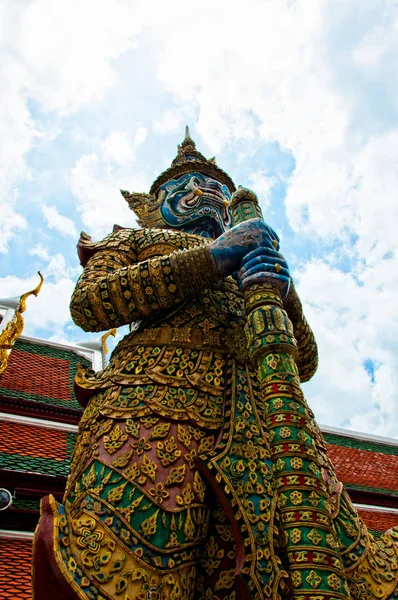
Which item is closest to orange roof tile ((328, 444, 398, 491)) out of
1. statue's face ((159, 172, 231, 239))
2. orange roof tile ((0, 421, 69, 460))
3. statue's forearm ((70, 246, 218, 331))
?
orange roof tile ((0, 421, 69, 460))

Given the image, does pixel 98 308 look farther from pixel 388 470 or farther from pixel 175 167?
pixel 388 470

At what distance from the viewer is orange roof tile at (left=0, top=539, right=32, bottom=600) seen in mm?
3041

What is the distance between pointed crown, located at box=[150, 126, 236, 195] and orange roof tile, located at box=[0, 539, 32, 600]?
2971 mm

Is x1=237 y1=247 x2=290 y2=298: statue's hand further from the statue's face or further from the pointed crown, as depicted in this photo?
the pointed crown

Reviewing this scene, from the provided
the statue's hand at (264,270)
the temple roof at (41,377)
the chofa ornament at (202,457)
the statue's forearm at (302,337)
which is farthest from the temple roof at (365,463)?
the statue's hand at (264,270)

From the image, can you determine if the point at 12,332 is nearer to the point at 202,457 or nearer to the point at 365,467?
the point at 202,457

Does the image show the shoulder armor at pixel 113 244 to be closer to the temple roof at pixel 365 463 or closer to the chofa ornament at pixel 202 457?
the chofa ornament at pixel 202 457

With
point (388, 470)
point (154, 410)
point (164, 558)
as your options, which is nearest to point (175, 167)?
point (154, 410)

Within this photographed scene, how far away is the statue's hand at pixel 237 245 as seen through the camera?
9.37ft

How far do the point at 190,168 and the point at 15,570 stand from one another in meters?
3.20

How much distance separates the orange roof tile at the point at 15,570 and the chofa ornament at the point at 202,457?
1105mm

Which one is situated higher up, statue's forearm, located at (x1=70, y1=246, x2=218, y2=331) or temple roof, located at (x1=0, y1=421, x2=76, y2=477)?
statue's forearm, located at (x1=70, y1=246, x2=218, y2=331)

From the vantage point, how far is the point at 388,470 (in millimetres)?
7828

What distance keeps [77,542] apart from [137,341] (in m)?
1.20
